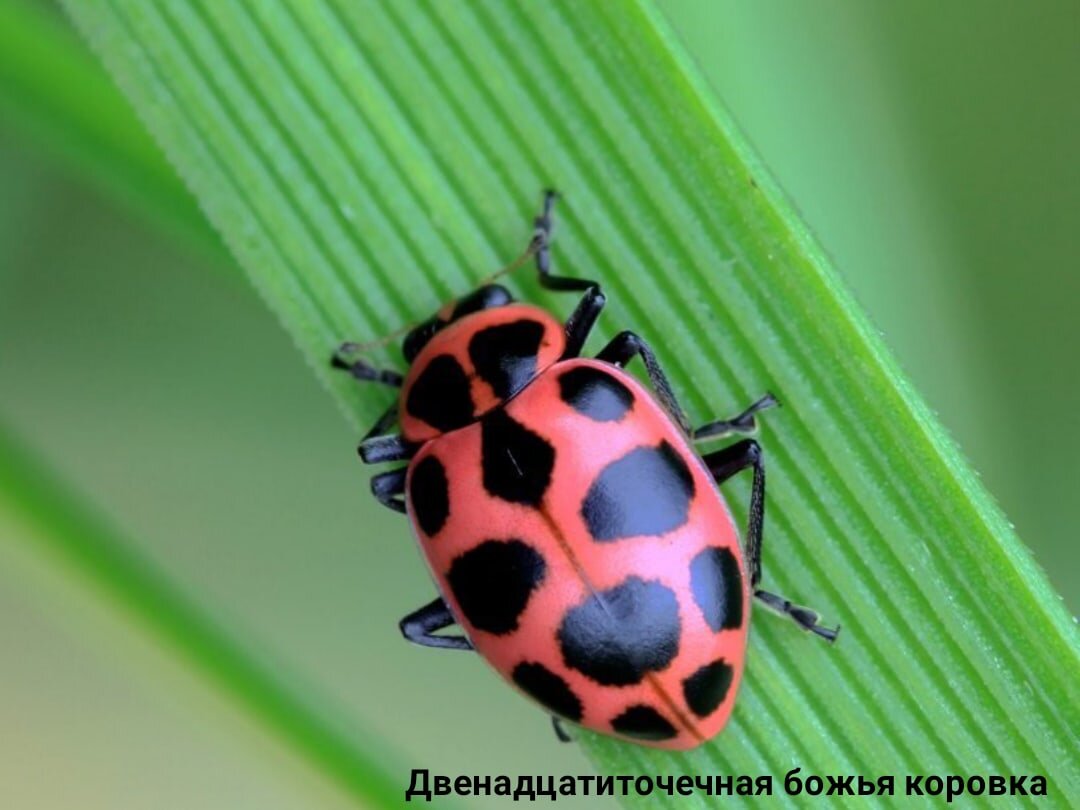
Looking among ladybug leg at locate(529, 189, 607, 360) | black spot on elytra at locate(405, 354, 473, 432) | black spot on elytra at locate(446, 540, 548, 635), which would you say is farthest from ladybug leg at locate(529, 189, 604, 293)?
black spot on elytra at locate(446, 540, 548, 635)

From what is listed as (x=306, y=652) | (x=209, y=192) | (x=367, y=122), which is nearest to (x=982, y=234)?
(x=367, y=122)

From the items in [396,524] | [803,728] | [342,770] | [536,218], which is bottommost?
[803,728]

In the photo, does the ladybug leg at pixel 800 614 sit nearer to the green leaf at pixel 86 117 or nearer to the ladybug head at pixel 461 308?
the ladybug head at pixel 461 308

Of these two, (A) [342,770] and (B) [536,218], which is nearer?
(B) [536,218]

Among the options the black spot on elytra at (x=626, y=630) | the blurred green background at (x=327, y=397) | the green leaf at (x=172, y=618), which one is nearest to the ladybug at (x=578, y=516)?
the black spot on elytra at (x=626, y=630)

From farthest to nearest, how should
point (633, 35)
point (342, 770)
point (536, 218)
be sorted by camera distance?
point (342, 770)
point (536, 218)
point (633, 35)

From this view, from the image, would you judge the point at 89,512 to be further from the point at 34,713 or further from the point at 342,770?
the point at 34,713

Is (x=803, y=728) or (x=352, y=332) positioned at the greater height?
(x=352, y=332)

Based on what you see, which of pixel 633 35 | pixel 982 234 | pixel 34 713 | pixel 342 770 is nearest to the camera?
pixel 633 35
